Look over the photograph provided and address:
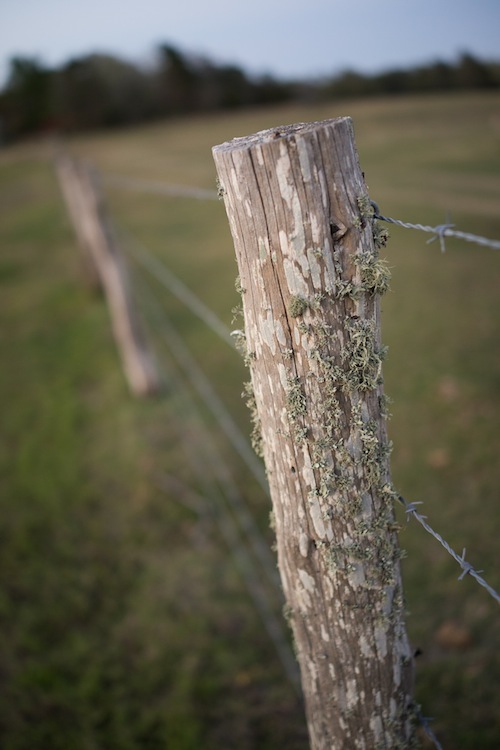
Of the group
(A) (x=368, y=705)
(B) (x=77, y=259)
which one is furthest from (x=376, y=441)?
(B) (x=77, y=259)

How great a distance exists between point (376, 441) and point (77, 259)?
413 inches

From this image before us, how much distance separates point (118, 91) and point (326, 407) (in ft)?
93.5

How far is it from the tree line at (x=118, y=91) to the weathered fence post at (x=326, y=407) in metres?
A: 26.4

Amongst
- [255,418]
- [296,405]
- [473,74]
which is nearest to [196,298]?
[255,418]

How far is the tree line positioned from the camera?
25062mm

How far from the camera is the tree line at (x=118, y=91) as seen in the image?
2506 centimetres

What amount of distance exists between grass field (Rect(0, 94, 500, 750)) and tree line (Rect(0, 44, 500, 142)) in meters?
19.8

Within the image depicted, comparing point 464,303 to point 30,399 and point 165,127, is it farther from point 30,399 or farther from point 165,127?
point 165,127

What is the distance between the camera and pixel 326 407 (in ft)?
3.59

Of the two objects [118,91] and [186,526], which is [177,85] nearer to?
[118,91]

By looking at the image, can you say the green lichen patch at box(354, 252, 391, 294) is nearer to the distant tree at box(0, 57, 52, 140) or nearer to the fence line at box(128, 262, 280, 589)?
the fence line at box(128, 262, 280, 589)

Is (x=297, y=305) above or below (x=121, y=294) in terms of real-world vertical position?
below

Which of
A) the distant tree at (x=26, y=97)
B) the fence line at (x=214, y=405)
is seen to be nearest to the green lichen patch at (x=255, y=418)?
the fence line at (x=214, y=405)

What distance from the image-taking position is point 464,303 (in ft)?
19.3
